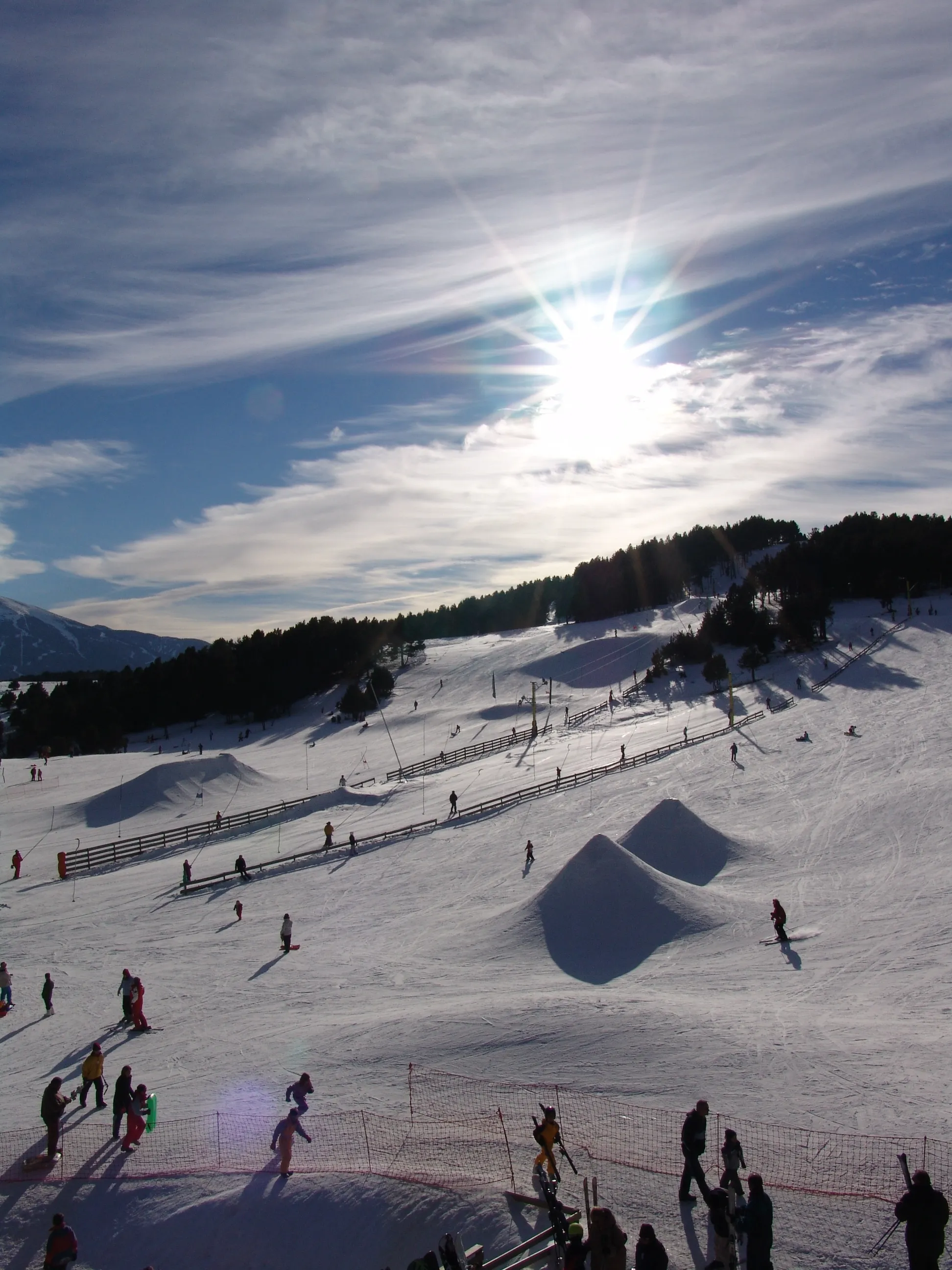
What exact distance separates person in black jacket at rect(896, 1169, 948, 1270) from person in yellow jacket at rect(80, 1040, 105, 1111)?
1164 centimetres

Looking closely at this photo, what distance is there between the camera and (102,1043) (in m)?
15.4

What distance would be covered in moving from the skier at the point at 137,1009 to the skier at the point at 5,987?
3.76m

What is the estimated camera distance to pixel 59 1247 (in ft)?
26.6

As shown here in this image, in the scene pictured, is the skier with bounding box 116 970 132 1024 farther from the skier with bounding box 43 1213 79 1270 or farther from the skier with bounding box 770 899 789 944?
the skier with bounding box 770 899 789 944

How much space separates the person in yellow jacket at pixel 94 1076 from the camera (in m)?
12.7

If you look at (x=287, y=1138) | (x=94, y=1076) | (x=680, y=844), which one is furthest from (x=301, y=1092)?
(x=680, y=844)

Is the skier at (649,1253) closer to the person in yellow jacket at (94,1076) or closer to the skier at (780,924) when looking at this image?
the person in yellow jacket at (94,1076)

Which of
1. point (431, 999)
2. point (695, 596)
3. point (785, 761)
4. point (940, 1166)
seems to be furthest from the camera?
point (695, 596)

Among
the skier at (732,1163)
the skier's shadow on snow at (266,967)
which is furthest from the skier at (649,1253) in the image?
the skier's shadow on snow at (266,967)

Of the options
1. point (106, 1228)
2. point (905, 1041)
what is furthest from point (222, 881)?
point (905, 1041)

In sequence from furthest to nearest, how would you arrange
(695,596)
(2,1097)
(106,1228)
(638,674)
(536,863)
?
(695,596)
(638,674)
(536,863)
(2,1097)
(106,1228)

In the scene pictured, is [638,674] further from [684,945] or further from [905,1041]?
[905,1041]

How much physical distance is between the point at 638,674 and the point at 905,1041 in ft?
219

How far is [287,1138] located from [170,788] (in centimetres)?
3422
